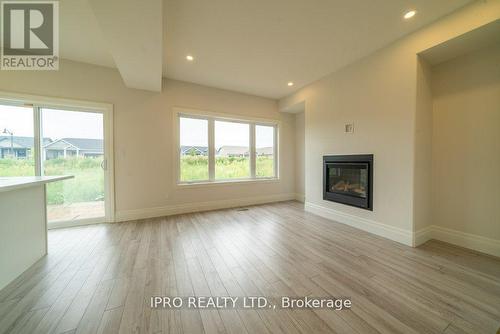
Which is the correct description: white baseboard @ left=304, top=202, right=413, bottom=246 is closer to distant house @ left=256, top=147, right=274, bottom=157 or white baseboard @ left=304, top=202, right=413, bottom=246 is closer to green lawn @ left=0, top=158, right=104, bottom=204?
distant house @ left=256, top=147, right=274, bottom=157

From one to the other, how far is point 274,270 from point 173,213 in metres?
2.75

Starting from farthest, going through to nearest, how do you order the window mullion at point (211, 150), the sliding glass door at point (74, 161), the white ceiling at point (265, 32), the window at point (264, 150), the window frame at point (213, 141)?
the window at point (264, 150), the window mullion at point (211, 150), the window frame at point (213, 141), the sliding glass door at point (74, 161), the white ceiling at point (265, 32)

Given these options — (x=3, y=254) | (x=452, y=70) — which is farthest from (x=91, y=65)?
(x=452, y=70)

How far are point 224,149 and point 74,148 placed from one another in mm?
2836

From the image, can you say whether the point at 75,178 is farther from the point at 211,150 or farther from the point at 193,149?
the point at 211,150

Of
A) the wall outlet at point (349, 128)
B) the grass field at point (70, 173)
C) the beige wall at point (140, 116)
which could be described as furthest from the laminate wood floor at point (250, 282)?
the wall outlet at point (349, 128)

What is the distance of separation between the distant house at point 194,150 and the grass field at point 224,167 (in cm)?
10

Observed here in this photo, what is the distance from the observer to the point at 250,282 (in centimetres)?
167

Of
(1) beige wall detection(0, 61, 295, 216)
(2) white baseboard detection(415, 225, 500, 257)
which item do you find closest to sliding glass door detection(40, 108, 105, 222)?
(1) beige wall detection(0, 61, 295, 216)

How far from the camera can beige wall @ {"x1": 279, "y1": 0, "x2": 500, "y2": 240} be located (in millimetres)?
2166

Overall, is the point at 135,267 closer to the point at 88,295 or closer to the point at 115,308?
A: the point at 88,295

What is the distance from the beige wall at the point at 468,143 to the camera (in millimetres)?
2135

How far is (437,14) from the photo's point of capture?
80.0 inches

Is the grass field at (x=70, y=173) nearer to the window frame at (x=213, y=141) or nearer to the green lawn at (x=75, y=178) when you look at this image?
the green lawn at (x=75, y=178)
